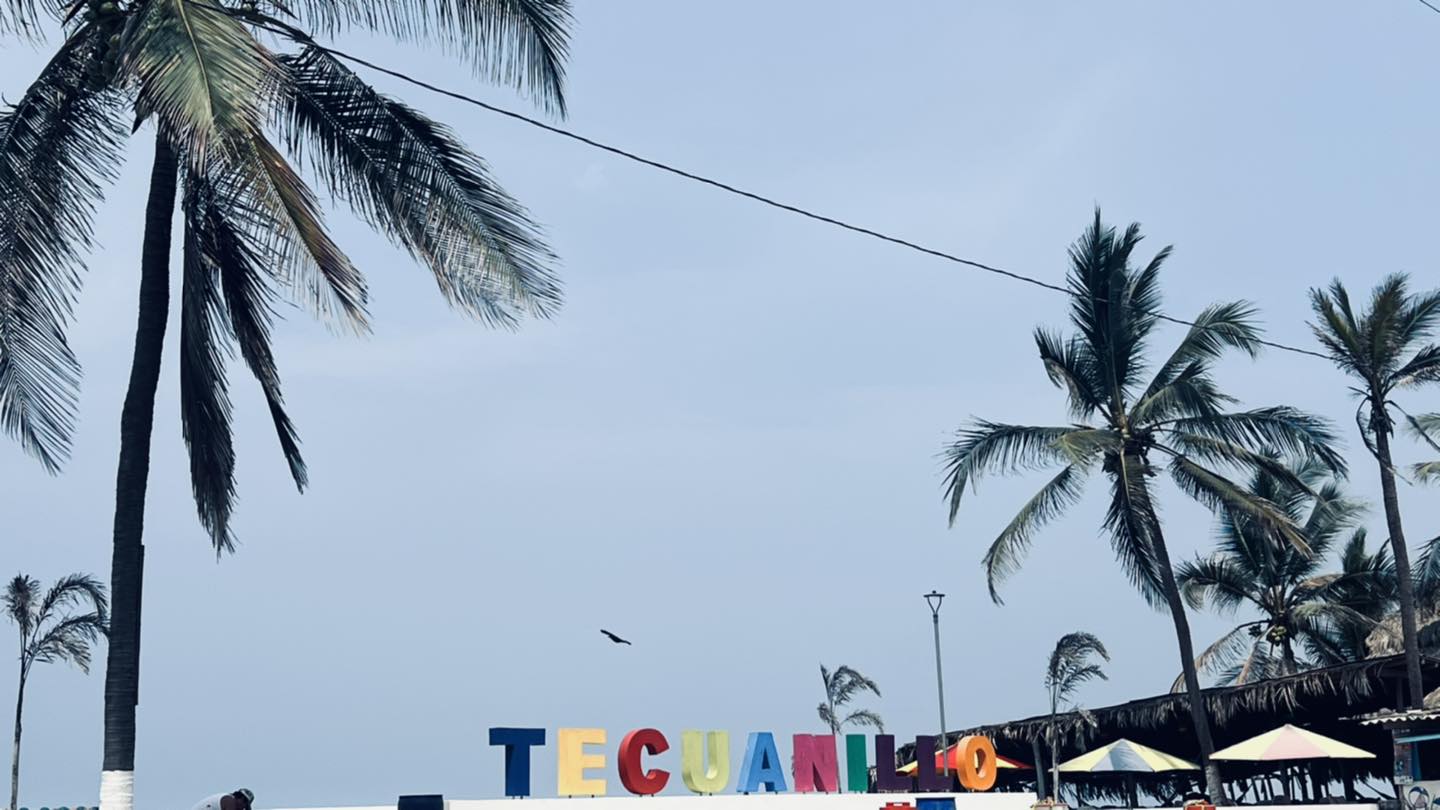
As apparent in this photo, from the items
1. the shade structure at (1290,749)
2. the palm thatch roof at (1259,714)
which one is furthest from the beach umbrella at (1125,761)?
the shade structure at (1290,749)

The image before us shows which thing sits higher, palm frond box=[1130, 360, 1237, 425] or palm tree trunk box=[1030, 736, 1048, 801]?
palm frond box=[1130, 360, 1237, 425]

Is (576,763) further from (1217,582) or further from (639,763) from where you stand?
(1217,582)

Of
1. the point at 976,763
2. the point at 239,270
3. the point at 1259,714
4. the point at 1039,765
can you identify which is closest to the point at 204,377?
the point at 239,270

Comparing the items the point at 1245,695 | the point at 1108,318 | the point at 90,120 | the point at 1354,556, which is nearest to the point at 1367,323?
the point at 1108,318

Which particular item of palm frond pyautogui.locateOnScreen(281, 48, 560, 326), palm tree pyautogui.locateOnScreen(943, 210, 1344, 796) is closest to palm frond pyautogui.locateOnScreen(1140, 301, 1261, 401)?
palm tree pyautogui.locateOnScreen(943, 210, 1344, 796)

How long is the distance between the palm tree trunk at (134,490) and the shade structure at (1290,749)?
2345 cm

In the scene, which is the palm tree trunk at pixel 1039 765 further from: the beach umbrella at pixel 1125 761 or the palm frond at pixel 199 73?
the palm frond at pixel 199 73

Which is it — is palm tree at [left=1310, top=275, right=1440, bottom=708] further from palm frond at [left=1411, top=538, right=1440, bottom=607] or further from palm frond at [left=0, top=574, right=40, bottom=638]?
palm frond at [left=0, top=574, right=40, bottom=638]

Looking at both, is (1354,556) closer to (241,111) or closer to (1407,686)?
(1407,686)

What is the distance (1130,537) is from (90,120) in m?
22.9

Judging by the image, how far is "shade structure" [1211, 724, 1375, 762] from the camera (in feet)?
99.0

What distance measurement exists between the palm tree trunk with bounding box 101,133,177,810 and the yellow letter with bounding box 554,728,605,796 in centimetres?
960

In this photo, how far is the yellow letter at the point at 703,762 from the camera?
79.2 ft

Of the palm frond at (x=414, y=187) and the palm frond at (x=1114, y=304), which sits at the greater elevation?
the palm frond at (x=1114, y=304)
